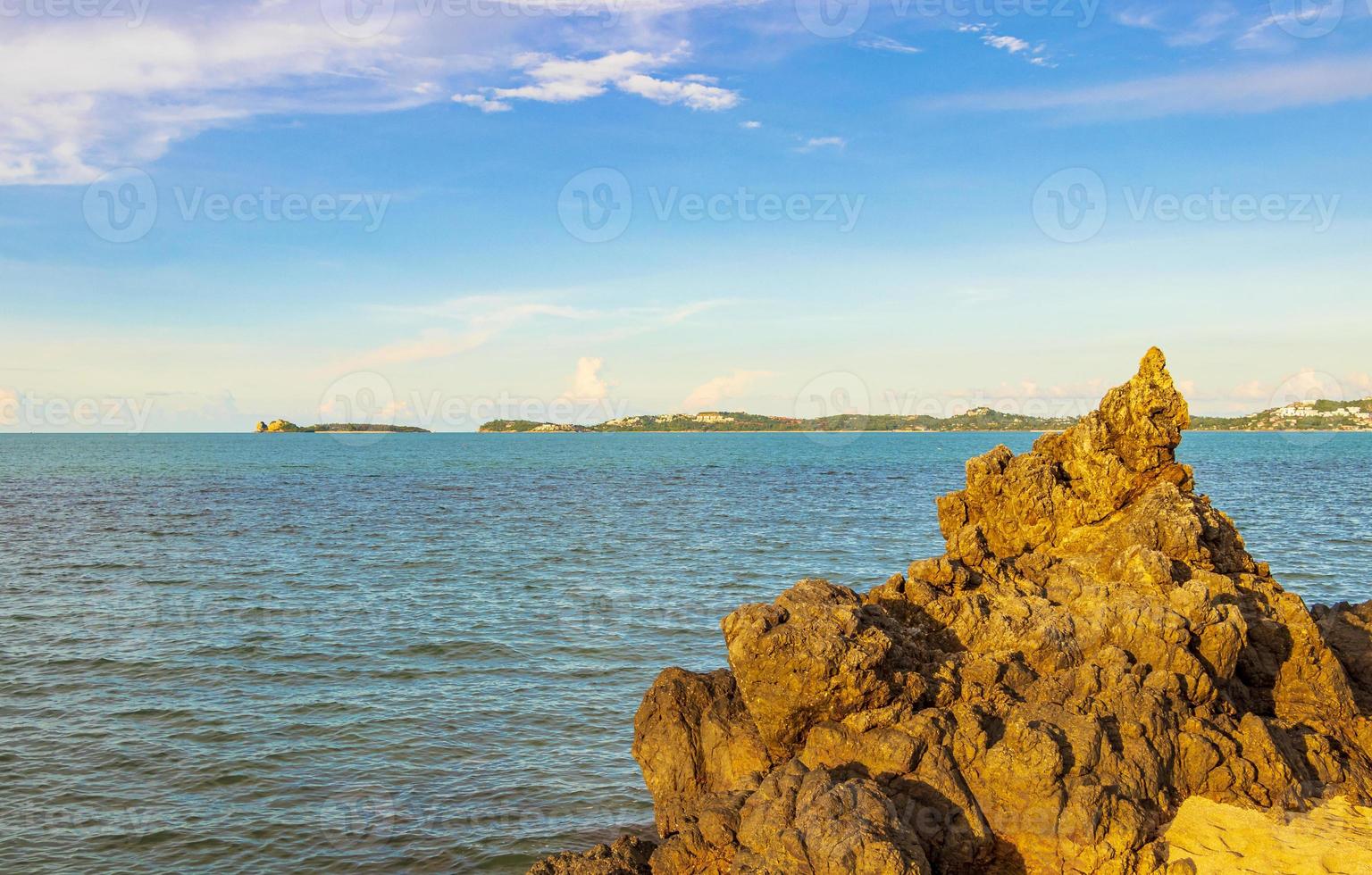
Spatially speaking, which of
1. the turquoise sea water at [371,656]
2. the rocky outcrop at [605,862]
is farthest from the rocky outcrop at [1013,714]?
the turquoise sea water at [371,656]

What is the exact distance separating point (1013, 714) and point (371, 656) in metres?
16.7

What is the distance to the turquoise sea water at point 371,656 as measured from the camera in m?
14.2

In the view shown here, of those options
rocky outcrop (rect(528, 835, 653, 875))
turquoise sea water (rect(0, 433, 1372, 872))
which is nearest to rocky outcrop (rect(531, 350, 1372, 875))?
rocky outcrop (rect(528, 835, 653, 875))

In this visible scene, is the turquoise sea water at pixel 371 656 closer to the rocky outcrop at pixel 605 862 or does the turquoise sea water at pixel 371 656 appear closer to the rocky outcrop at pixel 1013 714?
the rocky outcrop at pixel 605 862

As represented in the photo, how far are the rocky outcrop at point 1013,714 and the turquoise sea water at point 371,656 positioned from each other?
4201 millimetres

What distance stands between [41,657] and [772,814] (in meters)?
20.8

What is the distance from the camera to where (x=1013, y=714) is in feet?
33.2

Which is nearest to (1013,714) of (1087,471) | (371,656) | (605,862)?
(605,862)

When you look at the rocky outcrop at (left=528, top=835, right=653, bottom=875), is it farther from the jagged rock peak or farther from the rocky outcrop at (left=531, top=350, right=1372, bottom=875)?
the jagged rock peak

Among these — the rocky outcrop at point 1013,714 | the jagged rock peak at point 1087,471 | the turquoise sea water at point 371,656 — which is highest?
the jagged rock peak at point 1087,471

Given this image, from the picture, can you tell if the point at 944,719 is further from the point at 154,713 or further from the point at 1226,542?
the point at 154,713

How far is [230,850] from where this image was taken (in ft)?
44.1

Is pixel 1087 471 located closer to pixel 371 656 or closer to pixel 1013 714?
pixel 1013 714

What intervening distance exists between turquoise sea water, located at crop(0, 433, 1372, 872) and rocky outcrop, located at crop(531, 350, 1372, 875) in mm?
4201
